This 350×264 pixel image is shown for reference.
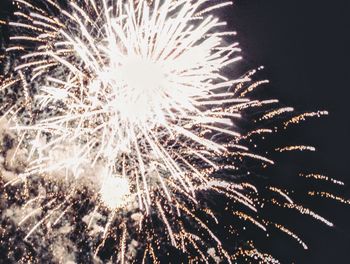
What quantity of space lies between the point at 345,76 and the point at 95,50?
2305mm

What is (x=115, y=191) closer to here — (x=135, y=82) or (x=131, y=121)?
(x=131, y=121)

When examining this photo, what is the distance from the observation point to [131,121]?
364cm

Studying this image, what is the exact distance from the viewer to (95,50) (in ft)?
11.3

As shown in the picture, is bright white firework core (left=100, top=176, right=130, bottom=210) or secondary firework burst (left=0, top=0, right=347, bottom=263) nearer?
secondary firework burst (left=0, top=0, right=347, bottom=263)

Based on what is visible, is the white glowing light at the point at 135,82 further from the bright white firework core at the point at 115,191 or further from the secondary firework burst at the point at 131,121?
the bright white firework core at the point at 115,191

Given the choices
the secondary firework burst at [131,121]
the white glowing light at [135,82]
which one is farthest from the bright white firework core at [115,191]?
the white glowing light at [135,82]

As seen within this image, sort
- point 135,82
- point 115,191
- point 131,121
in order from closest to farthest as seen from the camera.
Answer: point 135,82 < point 131,121 < point 115,191

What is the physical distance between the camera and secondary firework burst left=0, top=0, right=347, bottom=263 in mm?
3508

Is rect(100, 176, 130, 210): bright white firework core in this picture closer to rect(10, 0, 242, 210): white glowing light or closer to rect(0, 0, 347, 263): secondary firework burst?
rect(0, 0, 347, 263): secondary firework burst

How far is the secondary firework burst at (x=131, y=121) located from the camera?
3508 mm

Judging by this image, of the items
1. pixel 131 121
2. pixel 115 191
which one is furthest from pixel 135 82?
pixel 115 191

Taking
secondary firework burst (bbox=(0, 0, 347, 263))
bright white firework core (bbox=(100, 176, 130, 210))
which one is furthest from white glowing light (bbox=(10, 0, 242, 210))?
bright white firework core (bbox=(100, 176, 130, 210))

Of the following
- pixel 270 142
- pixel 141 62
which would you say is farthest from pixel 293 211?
pixel 141 62

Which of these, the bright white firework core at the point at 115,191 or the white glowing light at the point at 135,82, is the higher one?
the white glowing light at the point at 135,82
